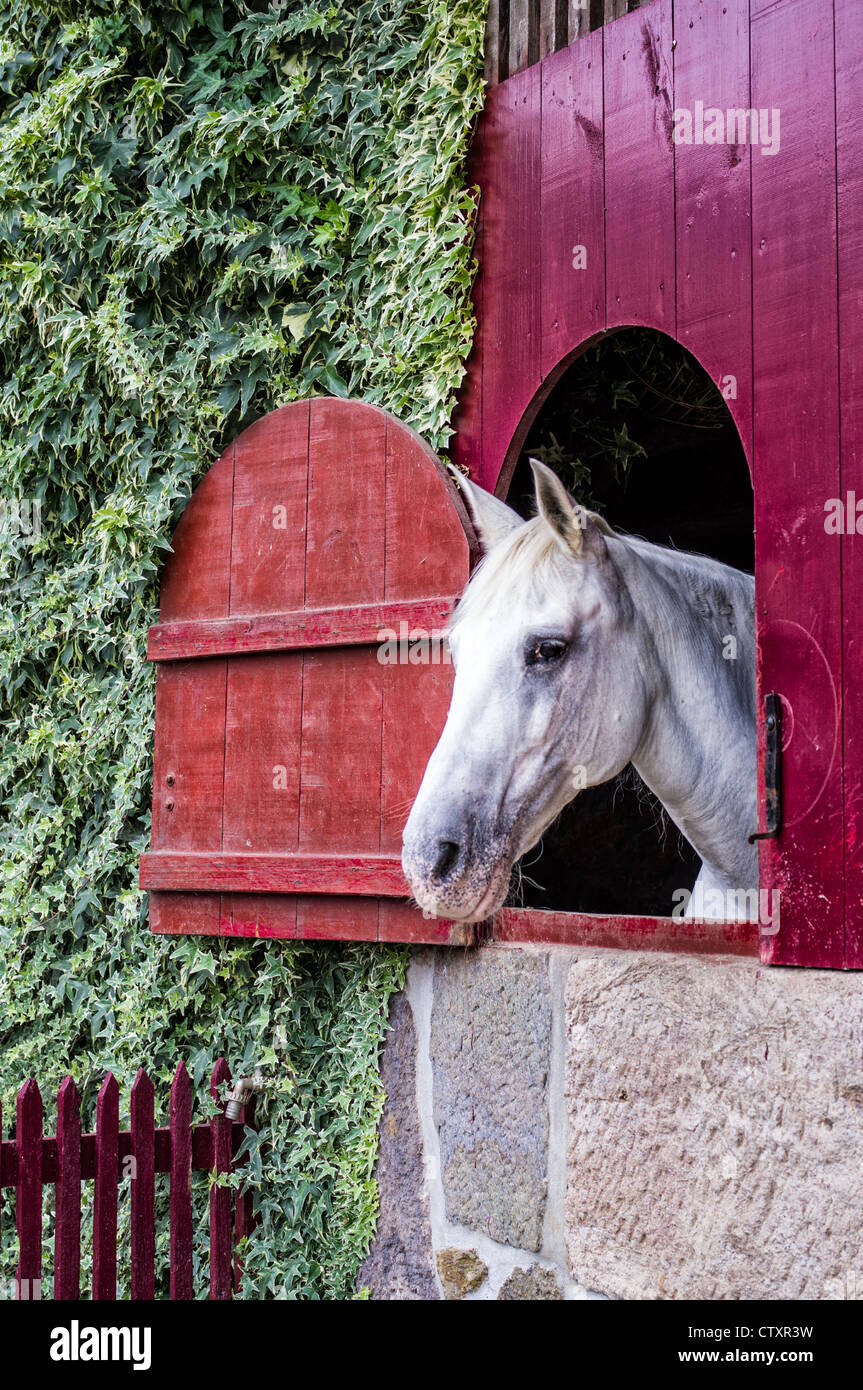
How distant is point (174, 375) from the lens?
428 cm

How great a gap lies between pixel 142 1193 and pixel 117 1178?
3.2 inches

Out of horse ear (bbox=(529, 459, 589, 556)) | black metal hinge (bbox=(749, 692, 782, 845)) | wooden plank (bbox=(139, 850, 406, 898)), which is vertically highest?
horse ear (bbox=(529, 459, 589, 556))

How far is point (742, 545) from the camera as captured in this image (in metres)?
5.37

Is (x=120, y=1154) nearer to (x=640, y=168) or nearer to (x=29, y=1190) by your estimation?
(x=29, y=1190)

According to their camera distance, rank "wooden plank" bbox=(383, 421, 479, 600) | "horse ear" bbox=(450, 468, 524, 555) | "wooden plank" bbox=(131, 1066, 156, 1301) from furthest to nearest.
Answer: "wooden plank" bbox=(131, 1066, 156, 1301) → "wooden plank" bbox=(383, 421, 479, 600) → "horse ear" bbox=(450, 468, 524, 555)

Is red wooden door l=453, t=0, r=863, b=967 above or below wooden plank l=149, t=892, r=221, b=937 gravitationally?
above

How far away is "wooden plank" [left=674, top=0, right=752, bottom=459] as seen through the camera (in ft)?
9.53

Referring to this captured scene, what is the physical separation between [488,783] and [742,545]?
306cm

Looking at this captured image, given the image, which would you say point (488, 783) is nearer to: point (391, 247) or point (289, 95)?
point (391, 247)

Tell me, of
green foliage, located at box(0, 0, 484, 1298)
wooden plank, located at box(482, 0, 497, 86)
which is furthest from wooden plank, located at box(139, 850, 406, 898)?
wooden plank, located at box(482, 0, 497, 86)

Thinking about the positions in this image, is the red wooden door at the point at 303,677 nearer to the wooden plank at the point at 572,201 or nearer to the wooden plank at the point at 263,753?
the wooden plank at the point at 263,753

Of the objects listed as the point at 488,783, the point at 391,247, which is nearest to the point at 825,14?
the point at 391,247

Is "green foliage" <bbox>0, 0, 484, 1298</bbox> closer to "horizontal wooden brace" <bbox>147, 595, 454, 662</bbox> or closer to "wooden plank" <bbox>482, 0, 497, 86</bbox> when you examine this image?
"wooden plank" <bbox>482, 0, 497, 86</bbox>

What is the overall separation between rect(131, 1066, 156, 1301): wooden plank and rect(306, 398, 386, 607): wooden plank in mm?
1437
